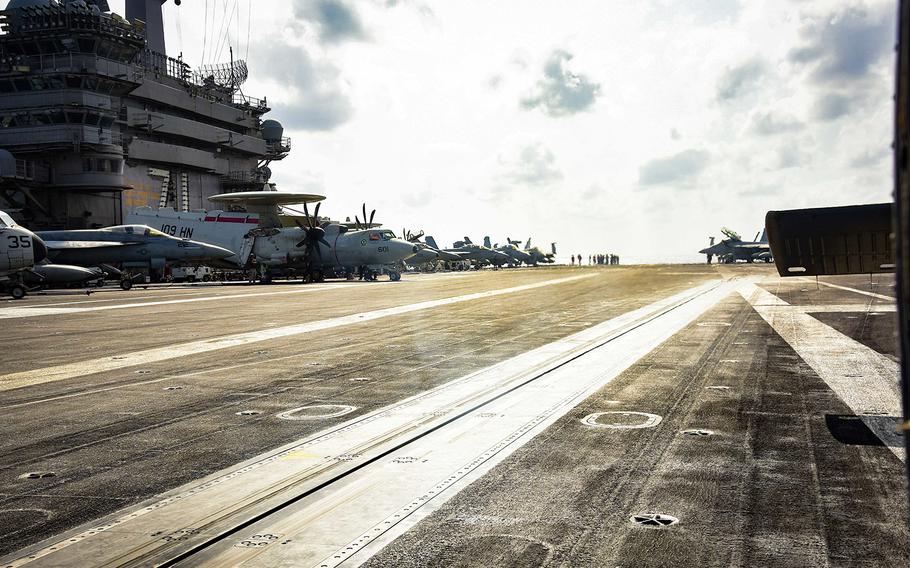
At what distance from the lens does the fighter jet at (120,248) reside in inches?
1551

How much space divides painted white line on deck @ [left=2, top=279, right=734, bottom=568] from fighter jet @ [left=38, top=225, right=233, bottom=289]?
36449mm

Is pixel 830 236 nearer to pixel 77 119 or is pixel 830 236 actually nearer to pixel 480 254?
pixel 77 119

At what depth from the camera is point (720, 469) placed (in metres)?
5.64

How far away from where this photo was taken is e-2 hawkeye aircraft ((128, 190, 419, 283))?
4872 centimetres

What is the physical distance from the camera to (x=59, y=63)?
60.9 m

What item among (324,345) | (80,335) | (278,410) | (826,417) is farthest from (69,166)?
(826,417)

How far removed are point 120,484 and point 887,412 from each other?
760 cm

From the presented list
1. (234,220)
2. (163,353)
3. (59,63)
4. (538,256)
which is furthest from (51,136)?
(538,256)

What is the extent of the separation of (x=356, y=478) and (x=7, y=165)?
63.5m

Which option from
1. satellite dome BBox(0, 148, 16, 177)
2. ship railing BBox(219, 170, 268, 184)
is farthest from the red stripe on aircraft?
ship railing BBox(219, 170, 268, 184)

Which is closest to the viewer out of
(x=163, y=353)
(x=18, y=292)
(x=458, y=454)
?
(x=458, y=454)

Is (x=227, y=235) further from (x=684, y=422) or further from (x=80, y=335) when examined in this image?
(x=684, y=422)

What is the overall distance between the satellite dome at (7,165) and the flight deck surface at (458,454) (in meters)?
51.3

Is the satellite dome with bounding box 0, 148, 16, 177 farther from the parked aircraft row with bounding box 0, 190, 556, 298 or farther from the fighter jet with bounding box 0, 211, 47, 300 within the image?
the fighter jet with bounding box 0, 211, 47, 300
